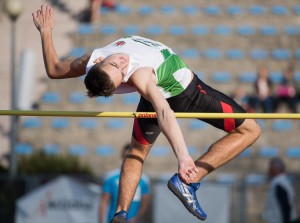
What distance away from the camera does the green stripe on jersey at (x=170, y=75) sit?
799cm

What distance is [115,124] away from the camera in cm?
1647

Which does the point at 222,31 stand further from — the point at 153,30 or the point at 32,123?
the point at 32,123

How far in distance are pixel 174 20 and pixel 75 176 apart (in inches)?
224

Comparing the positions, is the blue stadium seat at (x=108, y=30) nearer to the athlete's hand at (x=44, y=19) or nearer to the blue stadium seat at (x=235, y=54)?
the blue stadium seat at (x=235, y=54)

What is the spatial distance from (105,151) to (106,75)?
8540mm

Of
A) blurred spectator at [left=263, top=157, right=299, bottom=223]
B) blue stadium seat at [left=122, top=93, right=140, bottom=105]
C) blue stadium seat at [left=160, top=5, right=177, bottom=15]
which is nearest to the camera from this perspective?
blurred spectator at [left=263, top=157, right=299, bottom=223]

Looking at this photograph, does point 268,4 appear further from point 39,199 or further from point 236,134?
point 236,134

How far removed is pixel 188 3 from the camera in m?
18.9

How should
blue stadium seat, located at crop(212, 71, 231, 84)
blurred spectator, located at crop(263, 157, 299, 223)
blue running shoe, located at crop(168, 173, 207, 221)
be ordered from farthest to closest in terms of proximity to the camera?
blue stadium seat, located at crop(212, 71, 231, 84) < blurred spectator, located at crop(263, 157, 299, 223) < blue running shoe, located at crop(168, 173, 207, 221)

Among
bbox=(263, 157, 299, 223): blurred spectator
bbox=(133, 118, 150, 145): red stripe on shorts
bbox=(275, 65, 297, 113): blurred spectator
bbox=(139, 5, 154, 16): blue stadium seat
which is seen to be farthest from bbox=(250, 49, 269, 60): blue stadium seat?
bbox=(133, 118, 150, 145): red stripe on shorts

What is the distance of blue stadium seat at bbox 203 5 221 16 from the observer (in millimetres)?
18391

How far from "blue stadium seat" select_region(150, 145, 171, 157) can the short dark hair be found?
8.27 m

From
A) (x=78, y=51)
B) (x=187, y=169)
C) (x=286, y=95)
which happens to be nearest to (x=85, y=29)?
(x=78, y=51)

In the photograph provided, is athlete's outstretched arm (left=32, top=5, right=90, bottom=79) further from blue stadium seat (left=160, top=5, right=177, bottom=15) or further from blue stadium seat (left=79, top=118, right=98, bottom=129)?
blue stadium seat (left=160, top=5, right=177, bottom=15)
